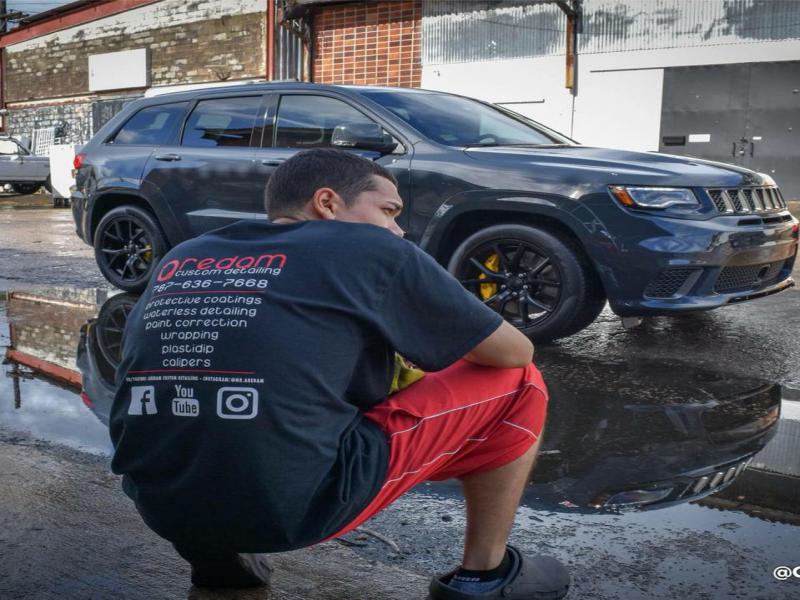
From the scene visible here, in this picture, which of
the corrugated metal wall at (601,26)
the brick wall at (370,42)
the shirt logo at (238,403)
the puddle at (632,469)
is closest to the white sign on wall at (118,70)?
the brick wall at (370,42)

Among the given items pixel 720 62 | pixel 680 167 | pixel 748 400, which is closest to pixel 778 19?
pixel 720 62

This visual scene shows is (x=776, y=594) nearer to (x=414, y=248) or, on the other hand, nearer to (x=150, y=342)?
(x=414, y=248)

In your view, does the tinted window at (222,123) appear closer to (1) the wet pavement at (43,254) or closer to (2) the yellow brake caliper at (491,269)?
(1) the wet pavement at (43,254)

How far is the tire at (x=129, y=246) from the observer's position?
23.5ft

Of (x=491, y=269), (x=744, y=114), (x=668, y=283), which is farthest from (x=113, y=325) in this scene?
(x=744, y=114)

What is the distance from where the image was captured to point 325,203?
7.18ft

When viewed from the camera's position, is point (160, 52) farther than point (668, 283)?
Yes

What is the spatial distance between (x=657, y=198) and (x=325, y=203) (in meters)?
3.21

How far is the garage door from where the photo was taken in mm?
16750

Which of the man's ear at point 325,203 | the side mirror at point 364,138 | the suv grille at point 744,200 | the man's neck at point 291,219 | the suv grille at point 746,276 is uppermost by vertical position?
the side mirror at point 364,138

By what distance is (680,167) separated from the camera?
5195 millimetres

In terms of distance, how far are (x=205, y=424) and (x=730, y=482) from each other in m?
2.06

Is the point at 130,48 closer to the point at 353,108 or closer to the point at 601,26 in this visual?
the point at 601,26

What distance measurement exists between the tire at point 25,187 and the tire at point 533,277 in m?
20.7
